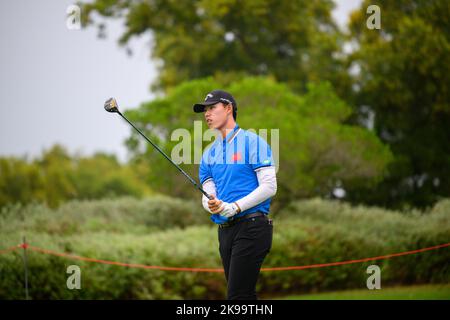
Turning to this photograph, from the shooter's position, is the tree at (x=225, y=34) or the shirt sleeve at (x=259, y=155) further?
the tree at (x=225, y=34)

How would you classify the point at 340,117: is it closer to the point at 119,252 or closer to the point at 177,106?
the point at 177,106

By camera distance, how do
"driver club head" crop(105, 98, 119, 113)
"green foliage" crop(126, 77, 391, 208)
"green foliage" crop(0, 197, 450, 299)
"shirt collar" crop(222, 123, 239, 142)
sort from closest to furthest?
"shirt collar" crop(222, 123, 239, 142) < "driver club head" crop(105, 98, 119, 113) < "green foliage" crop(0, 197, 450, 299) < "green foliage" crop(126, 77, 391, 208)

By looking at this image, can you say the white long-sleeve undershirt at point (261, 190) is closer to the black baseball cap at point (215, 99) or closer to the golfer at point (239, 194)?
the golfer at point (239, 194)

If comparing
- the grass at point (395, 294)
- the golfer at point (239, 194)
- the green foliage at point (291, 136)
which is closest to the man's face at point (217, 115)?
the golfer at point (239, 194)

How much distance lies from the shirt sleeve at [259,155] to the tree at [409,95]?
43.3 ft

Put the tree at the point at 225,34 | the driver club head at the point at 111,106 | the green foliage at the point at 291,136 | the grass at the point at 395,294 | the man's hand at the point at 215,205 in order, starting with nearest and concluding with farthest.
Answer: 1. the man's hand at the point at 215,205
2. the driver club head at the point at 111,106
3. the grass at the point at 395,294
4. the green foliage at the point at 291,136
5. the tree at the point at 225,34

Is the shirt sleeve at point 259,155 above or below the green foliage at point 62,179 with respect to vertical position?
below

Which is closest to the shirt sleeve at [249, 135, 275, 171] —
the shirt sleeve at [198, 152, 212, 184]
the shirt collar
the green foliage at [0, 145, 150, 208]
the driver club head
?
the shirt collar

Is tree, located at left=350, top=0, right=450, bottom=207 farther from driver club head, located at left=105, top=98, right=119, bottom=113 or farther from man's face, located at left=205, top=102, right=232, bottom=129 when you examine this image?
driver club head, located at left=105, top=98, right=119, bottom=113

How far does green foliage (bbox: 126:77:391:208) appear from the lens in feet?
48.3

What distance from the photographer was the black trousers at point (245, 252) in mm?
4809

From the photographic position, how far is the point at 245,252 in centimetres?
483

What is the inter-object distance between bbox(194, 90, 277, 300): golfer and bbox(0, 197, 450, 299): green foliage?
17.8 feet
